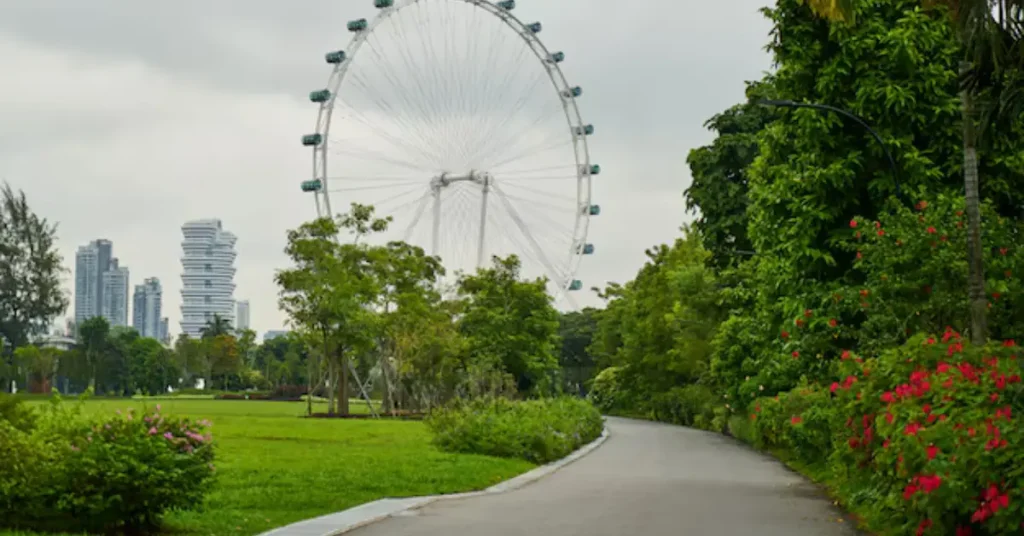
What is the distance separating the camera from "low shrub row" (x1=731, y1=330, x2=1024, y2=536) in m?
9.49

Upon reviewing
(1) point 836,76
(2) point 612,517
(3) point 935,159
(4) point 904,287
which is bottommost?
(2) point 612,517

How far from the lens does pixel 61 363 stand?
11225cm

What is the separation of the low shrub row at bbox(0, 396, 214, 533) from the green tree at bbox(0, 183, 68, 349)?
96334 mm

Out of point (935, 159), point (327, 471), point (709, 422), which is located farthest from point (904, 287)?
point (709, 422)

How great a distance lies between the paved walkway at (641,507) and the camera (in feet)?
47.4

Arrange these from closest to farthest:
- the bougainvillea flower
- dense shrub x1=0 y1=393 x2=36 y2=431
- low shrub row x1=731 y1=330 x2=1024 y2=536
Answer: low shrub row x1=731 y1=330 x2=1024 y2=536, the bougainvillea flower, dense shrub x1=0 y1=393 x2=36 y2=431

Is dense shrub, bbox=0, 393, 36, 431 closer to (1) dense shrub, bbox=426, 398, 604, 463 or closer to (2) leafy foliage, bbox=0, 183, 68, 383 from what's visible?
(1) dense shrub, bbox=426, 398, 604, 463

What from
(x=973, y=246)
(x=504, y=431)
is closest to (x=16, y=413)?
(x=973, y=246)

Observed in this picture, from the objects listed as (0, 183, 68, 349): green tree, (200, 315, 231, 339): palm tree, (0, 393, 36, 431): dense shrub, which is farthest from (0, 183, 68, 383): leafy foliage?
(0, 393, 36, 431): dense shrub

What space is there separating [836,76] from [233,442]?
1756 centimetres

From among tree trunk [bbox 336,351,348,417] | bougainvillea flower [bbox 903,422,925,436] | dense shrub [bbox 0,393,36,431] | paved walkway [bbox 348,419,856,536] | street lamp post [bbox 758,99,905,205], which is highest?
street lamp post [bbox 758,99,905,205]

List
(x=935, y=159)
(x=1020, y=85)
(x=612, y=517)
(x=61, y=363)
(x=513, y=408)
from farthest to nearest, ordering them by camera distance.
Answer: (x=61, y=363) → (x=513, y=408) → (x=935, y=159) → (x=612, y=517) → (x=1020, y=85)

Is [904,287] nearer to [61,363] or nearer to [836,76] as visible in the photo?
[836,76]

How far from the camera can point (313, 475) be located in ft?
70.3
